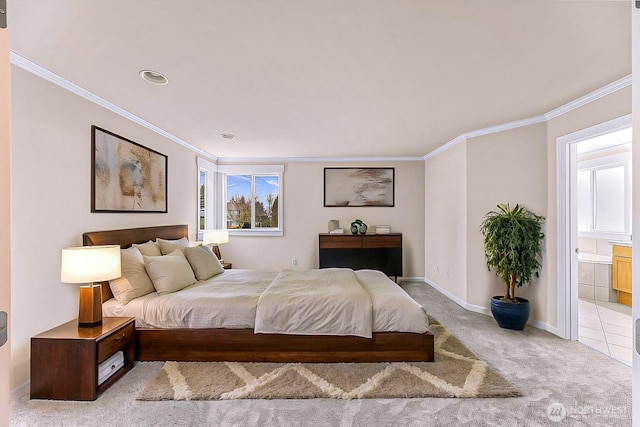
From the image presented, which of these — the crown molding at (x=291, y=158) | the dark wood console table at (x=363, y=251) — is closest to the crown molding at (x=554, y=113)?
the crown molding at (x=291, y=158)

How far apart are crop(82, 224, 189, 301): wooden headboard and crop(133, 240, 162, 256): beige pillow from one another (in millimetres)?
89

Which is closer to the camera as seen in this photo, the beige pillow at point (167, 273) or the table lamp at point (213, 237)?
the beige pillow at point (167, 273)

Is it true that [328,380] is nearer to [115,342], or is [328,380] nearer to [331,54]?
[115,342]

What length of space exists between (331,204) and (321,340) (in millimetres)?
3614

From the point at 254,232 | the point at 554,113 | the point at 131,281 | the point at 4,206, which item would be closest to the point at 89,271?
the point at 131,281

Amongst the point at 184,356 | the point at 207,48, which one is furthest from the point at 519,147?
the point at 184,356

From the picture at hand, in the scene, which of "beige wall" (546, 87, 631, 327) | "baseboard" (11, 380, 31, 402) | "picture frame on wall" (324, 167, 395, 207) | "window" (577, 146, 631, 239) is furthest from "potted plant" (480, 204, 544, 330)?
"baseboard" (11, 380, 31, 402)

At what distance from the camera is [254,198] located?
20.5 feet

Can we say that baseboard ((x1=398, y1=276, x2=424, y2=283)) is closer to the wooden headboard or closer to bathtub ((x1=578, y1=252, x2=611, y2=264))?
bathtub ((x1=578, y1=252, x2=611, y2=264))

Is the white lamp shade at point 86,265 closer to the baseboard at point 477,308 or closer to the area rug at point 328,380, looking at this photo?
the area rug at point 328,380

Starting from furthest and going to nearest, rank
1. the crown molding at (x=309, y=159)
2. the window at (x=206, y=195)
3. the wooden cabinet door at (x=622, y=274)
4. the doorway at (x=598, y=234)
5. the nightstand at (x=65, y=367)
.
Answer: the crown molding at (x=309, y=159)
the window at (x=206, y=195)
the wooden cabinet door at (x=622, y=274)
the doorway at (x=598, y=234)
the nightstand at (x=65, y=367)

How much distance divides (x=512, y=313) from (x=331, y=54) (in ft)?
10.7

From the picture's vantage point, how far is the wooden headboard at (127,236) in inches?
112

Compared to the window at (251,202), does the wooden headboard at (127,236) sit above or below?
below
